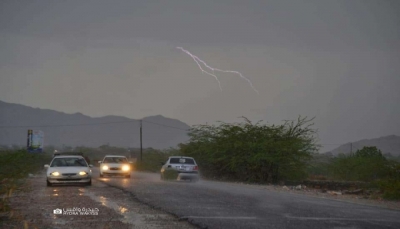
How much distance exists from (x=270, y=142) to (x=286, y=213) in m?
24.7

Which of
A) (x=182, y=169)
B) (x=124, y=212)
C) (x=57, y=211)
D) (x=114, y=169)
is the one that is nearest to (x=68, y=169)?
(x=182, y=169)

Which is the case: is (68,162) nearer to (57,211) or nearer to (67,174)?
(67,174)

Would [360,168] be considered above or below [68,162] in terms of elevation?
below

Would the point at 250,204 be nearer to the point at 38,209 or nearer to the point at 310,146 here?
the point at 38,209

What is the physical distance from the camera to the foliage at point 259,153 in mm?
40062

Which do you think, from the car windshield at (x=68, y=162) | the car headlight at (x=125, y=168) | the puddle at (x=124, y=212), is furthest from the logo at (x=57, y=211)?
the car headlight at (x=125, y=168)

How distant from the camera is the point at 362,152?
66.8m

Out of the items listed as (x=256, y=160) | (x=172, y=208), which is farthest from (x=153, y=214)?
(x=256, y=160)

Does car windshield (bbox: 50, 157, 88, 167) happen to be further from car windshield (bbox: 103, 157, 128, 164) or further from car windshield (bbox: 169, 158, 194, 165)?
car windshield (bbox: 103, 157, 128, 164)

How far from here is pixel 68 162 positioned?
29422 mm

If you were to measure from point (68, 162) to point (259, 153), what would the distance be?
14890 mm

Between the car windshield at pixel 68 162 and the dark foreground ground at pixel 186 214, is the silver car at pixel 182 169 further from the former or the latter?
the dark foreground ground at pixel 186 214

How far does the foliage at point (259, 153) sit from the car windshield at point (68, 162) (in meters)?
14.2

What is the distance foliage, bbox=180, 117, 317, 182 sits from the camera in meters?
40.1
